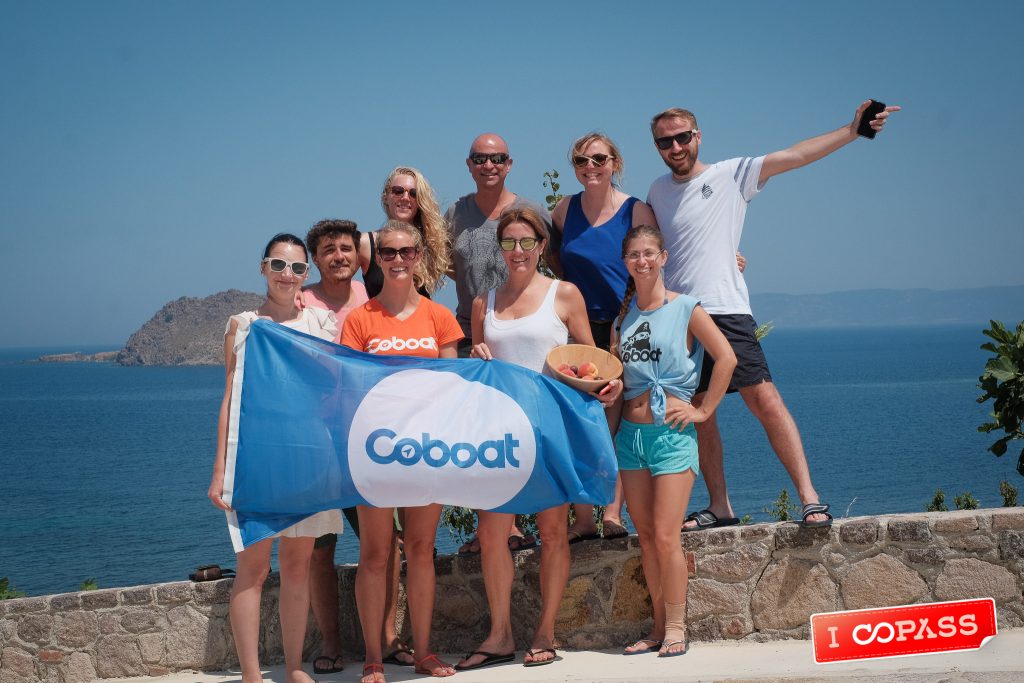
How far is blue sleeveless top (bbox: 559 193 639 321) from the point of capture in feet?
19.2

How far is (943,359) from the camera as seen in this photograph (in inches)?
6255

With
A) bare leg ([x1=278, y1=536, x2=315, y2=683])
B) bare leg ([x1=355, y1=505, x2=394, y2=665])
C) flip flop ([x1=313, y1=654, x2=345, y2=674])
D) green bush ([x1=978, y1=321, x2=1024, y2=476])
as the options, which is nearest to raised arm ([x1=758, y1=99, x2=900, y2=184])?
bare leg ([x1=355, y1=505, x2=394, y2=665])

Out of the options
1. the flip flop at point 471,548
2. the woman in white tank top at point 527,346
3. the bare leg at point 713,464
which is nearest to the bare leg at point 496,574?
the woman in white tank top at point 527,346

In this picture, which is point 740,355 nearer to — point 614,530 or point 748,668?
point 614,530

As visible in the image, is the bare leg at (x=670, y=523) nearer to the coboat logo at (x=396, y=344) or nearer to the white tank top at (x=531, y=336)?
the white tank top at (x=531, y=336)

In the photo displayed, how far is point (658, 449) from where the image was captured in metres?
5.29

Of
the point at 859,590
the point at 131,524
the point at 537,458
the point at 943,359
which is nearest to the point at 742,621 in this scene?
the point at 859,590

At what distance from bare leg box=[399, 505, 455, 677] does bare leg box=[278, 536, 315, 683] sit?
0.49 m

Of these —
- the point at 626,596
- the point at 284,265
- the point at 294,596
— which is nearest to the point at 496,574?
the point at 626,596

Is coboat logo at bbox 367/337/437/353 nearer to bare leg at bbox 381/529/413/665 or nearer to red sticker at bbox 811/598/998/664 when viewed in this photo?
bare leg at bbox 381/529/413/665

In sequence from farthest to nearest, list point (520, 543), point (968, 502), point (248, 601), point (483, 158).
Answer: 1. point (968, 502)
2. point (483, 158)
3. point (520, 543)
4. point (248, 601)

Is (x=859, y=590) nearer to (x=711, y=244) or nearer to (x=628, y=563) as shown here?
(x=628, y=563)

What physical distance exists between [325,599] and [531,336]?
2087 mm

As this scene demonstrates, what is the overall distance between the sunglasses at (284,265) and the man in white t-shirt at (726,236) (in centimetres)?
216
